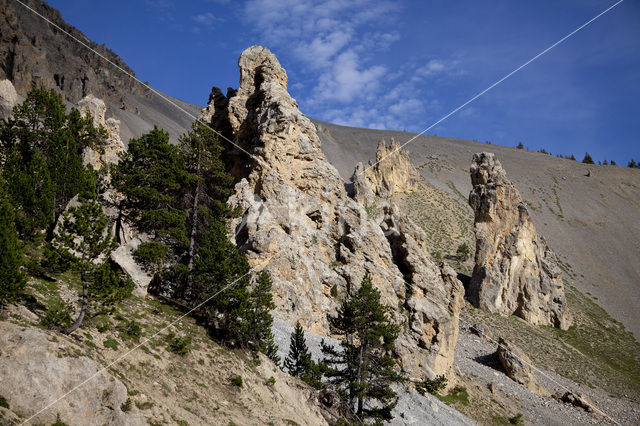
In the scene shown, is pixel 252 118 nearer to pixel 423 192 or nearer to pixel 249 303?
pixel 249 303

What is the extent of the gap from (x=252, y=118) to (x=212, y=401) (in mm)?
30607

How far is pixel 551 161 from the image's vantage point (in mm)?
149750

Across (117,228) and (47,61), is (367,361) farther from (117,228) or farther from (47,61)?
(47,61)

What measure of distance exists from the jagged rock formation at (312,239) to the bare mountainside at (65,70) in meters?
38.2

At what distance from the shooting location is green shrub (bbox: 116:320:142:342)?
1764 cm

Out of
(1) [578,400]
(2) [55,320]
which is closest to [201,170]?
(2) [55,320]

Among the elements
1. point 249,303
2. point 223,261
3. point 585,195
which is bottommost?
point 249,303

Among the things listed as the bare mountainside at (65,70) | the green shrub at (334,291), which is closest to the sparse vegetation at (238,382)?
the green shrub at (334,291)

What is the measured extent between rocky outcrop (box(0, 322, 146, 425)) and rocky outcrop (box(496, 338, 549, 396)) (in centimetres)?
4199

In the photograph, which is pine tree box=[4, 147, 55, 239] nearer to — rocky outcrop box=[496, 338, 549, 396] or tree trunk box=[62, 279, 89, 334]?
tree trunk box=[62, 279, 89, 334]

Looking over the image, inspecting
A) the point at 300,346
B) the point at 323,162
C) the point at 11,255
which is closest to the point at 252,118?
the point at 323,162

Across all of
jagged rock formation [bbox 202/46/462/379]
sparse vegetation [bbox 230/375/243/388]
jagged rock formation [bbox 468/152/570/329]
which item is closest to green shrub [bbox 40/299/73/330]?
sparse vegetation [bbox 230/375/243/388]

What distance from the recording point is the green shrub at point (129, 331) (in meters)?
17.6

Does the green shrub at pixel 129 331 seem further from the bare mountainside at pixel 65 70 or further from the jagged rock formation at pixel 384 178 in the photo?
the jagged rock formation at pixel 384 178
